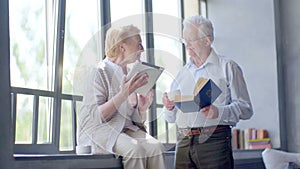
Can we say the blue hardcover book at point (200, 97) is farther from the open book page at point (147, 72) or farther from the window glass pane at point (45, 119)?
the window glass pane at point (45, 119)

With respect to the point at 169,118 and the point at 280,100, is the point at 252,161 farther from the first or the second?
the point at 169,118

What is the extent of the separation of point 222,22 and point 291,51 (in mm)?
888

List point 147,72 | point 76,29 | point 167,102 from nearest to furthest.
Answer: point 147,72, point 167,102, point 76,29

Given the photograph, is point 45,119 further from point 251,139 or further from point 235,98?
point 251,139

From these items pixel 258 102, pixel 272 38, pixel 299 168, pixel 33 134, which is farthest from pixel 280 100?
pixel 33 134

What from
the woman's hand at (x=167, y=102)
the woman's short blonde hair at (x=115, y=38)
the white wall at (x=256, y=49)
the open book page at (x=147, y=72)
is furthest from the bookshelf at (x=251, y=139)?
the woman's short blonde hair at (x=115, y=38)

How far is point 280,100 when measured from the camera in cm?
520

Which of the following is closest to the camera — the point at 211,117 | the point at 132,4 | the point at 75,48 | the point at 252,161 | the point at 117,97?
the point at 117,97

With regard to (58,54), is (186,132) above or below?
below

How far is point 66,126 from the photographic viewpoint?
3867 mm

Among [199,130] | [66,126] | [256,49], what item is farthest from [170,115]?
[256,49]

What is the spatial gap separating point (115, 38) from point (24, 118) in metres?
1.14

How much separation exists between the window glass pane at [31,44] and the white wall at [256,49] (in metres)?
2.41

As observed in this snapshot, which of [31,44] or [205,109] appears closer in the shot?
[205,109]
